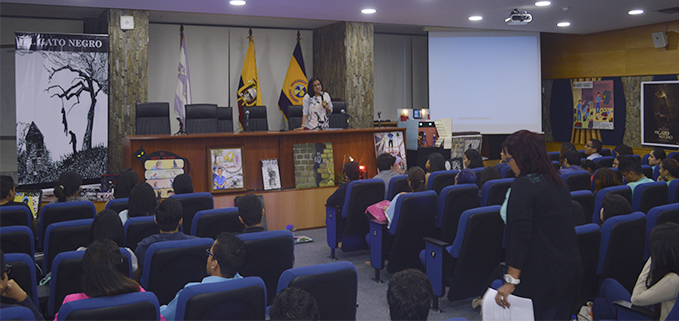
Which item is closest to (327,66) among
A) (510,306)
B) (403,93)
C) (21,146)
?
(403,93)

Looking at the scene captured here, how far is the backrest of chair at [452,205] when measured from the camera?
4289mm

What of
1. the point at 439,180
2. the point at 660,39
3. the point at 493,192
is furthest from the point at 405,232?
the point at 660,39

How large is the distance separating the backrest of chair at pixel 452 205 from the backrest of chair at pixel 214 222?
5.47 ft

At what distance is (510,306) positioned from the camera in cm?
238

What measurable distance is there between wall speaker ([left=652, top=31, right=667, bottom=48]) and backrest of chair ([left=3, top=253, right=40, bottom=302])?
10445 millimetres

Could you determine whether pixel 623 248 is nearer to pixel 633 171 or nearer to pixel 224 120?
pixel 633 171

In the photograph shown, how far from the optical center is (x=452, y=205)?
4.30 m

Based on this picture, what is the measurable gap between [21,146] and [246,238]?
596 centimetres

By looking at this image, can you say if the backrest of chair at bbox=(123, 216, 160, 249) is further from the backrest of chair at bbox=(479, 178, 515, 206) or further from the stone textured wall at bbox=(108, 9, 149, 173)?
the stone textured wall at bbox=(108, 9, 149, 173)

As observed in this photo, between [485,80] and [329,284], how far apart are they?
367 inches

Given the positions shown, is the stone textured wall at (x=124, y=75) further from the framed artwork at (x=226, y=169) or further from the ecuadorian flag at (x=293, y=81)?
the ecuadorian flag at (x=293, y=81)

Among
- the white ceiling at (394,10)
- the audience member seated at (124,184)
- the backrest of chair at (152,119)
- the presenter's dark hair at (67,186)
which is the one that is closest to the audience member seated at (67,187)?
the presenter's dark hair at (67,186)

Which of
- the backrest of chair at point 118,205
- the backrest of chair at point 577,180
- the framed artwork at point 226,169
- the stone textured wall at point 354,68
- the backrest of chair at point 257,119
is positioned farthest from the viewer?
the stone textured wall at point 354,68

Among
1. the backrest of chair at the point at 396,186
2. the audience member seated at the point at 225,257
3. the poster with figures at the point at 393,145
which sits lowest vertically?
the audience member seated at the point at 225,257
